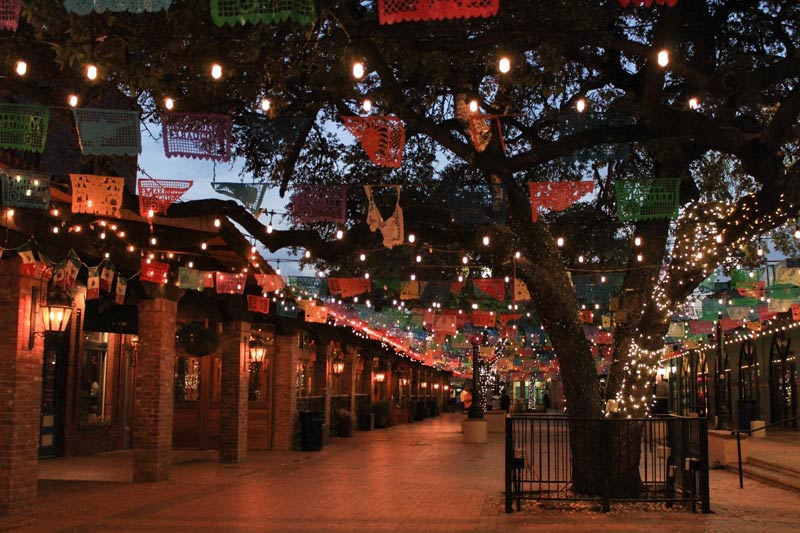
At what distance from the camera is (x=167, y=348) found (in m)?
15.8

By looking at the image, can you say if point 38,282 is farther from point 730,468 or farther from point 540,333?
point 540,333

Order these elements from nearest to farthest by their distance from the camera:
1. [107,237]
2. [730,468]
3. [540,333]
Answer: [107,237]
[730,468]
[540,333]

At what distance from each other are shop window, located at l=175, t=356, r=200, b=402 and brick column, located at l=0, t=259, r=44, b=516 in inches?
423

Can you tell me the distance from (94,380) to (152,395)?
20.1 ft

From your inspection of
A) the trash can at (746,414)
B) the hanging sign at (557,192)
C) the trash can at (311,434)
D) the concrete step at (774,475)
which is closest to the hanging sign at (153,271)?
the hanging sign at (557,192)

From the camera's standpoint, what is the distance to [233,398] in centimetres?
1939

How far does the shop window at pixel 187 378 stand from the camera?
74.6ft

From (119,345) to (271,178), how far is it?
A: 838 centimetres

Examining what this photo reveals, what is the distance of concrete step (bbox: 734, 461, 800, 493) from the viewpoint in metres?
16.2

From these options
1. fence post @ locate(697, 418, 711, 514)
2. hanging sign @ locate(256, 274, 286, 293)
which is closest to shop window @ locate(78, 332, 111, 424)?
hanging sign @ locate(256, 274, 286, 293)

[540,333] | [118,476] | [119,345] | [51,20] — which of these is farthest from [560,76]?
[540,333]

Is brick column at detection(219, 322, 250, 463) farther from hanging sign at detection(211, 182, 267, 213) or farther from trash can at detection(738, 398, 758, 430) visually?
trash can at detection(738, 398, 758, 430)

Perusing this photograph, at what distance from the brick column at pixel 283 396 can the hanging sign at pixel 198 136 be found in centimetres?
1286

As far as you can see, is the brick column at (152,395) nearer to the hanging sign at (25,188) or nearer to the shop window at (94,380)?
the hanging sign at (25,188)
